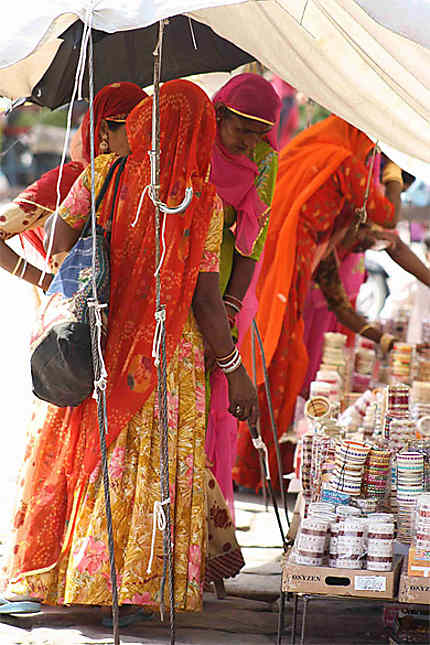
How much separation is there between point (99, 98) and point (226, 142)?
0.53 metres

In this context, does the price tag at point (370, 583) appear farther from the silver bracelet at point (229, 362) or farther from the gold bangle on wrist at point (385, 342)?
the gold bangle on wrist at point (385, 342)

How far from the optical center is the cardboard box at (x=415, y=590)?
293cm

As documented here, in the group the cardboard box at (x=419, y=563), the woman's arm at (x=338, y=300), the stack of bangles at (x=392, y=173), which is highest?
the stack of bangles at (x=392, y=173)

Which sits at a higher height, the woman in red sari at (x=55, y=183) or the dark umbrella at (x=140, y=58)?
the dark umbrella at (x=140, y=58)

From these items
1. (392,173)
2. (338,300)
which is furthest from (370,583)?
(392,173)

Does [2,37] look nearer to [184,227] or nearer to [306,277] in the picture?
[184,227]

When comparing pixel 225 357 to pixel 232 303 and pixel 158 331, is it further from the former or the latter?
pixel 232 303

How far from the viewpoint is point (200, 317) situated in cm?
348

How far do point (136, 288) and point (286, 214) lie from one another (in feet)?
7.25

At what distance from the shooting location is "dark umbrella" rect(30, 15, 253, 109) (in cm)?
421

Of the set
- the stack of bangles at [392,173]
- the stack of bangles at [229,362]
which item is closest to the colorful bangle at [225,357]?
the stack of bangles at [229,362]

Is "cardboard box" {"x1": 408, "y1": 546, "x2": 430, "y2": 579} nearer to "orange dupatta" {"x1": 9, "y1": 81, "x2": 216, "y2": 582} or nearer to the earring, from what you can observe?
"orange dupatta" {"x1": 9, "y1": 81, "x2": 216, "y2": 582}

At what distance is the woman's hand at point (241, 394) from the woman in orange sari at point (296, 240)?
1.61 metres

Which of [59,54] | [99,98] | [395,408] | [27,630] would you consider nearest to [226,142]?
[99,98]
